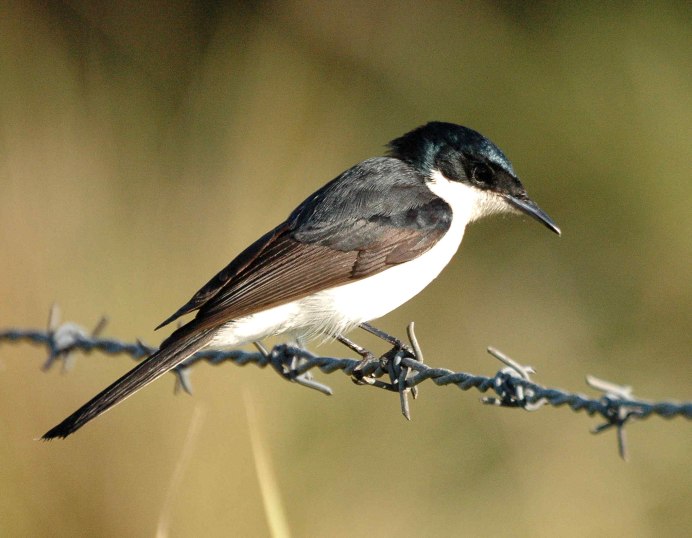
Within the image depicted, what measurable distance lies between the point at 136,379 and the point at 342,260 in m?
1.03

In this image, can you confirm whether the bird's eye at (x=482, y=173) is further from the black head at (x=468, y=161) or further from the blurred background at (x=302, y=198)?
the blurred background at (x=302, y=198)

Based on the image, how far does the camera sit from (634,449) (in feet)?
18.3

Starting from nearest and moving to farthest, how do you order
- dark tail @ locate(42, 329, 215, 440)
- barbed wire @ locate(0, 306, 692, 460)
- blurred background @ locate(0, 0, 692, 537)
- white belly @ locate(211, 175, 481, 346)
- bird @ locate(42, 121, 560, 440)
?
barbed wire @ locate(0, 306, 692, 460)
dark tail @ locate(42, 329, 215, 440)
bird @ locate(42, 121, 560, 440)
white belly @ locate(211, 175, 481, 346)
blurred background @ locate(0, 0, 692, 537)

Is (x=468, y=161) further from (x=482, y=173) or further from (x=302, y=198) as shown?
(x=302, y=198)

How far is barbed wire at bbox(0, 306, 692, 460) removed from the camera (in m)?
2.77

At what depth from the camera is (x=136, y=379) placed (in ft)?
12.2

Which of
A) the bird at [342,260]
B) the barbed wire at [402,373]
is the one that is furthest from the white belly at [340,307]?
the barbed wire at [402,373]

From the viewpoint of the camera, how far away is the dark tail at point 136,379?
3592mm

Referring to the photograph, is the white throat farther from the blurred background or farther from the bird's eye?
the blurred background

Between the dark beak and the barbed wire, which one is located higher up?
the dark beak

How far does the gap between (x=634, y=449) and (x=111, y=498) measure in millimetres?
2769

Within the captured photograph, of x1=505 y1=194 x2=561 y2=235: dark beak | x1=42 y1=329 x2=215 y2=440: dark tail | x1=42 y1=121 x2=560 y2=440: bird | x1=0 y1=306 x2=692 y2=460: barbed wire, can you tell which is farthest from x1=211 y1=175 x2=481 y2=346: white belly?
x1=505 y1=194 x2=561 y2=235: dark beak

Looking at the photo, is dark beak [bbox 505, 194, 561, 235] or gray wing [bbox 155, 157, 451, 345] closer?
gray wing [bbox 155, 157, 451, 345]

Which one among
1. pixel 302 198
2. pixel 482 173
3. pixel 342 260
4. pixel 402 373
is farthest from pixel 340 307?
pixel 302 198
